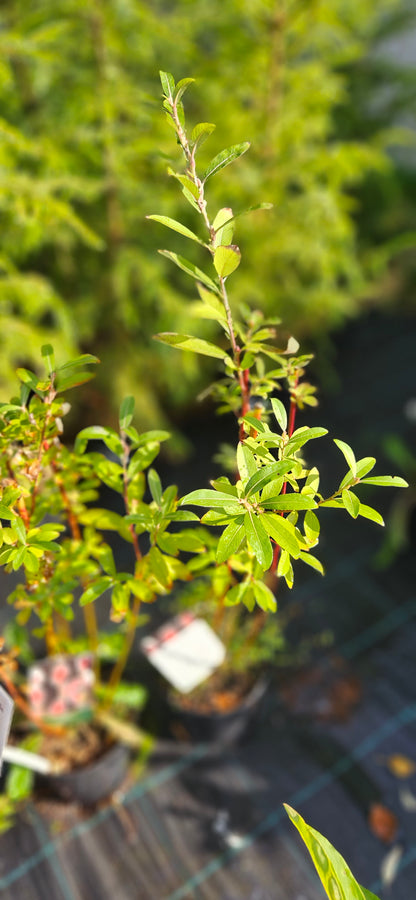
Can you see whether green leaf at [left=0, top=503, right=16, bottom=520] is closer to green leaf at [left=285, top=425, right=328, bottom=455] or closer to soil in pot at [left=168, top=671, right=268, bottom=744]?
green leaf at [left=285, top=425, right=328, bottom=455]

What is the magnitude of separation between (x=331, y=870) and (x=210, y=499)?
0.38m

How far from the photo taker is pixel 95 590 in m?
0.75

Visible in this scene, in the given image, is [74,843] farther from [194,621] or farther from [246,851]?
[194,621]

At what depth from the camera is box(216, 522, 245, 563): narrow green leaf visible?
57 cm

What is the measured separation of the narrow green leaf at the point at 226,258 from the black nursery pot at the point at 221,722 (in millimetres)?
1249

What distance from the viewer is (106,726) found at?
56.6 inches

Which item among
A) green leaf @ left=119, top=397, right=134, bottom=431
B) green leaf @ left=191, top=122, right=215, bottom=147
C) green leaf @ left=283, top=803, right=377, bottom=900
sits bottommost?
green leaf @ left=283, top=803, right=377, bottom=900

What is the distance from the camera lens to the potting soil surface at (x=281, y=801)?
129 cm

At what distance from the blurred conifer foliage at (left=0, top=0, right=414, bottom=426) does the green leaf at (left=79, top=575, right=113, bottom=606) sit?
0.81m

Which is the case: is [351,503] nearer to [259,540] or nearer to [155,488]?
[259,540]

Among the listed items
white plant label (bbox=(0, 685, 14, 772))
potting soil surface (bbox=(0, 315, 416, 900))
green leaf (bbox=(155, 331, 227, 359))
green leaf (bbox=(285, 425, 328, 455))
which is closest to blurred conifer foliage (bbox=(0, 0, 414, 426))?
green leaf (bbox=(155, 331, 227, 359))

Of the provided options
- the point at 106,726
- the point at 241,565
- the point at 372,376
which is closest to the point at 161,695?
the point at 106,726

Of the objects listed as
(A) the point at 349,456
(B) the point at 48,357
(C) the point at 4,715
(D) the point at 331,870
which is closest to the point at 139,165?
(B) the point at 48,357

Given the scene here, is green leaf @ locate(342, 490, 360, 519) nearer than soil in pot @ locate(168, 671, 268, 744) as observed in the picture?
Yes
